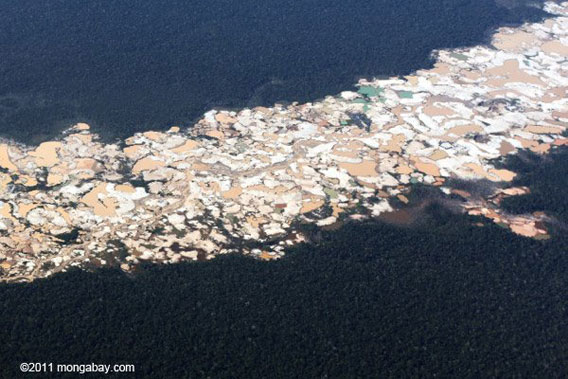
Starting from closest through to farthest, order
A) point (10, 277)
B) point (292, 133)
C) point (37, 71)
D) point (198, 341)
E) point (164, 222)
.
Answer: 1. point (198, 341)
2. point (10, 277)
3. point (164, 222)
4. point (292, 133)
5. point (37, 71)

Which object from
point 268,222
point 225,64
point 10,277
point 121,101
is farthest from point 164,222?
point 225,64

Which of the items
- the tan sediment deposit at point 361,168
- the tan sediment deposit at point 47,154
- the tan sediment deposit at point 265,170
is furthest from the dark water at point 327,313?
the tan sediment deposit at point 47,154

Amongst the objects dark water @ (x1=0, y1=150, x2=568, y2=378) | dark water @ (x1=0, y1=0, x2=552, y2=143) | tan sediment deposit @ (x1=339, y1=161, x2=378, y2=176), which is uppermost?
dark water @ (x1=0, y1=0, x2=552, y2=143)

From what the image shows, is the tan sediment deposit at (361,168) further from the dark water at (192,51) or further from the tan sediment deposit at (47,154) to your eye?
the tan sediment deposit at (47,154)

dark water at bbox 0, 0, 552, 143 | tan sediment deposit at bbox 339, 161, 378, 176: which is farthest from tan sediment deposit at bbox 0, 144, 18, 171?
tan sediment deposit at bbox 339, 161, 378, 176

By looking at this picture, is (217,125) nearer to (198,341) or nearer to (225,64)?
(225,64)

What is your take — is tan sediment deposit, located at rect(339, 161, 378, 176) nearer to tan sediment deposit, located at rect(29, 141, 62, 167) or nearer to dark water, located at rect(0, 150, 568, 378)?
dark water, located at rect(0, 150, 568, 378)
